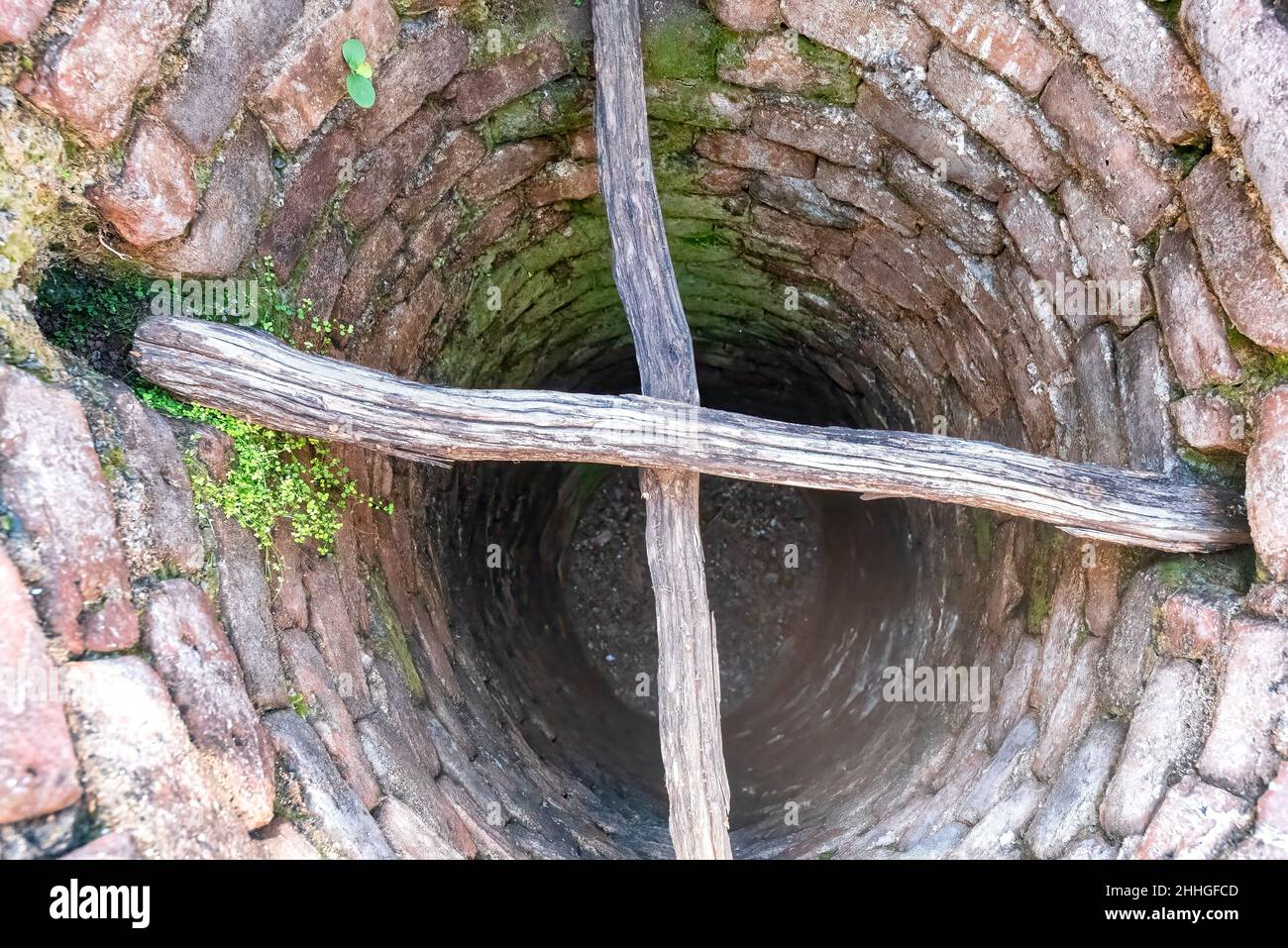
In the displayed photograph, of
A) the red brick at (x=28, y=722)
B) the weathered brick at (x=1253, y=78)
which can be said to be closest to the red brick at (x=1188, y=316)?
the weathered brick at (x=1253, y=78)

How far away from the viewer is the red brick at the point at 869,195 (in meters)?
2.92

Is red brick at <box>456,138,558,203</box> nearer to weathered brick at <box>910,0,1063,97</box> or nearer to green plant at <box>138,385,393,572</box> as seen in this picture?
green plant at <box>138,385,393,572</box>

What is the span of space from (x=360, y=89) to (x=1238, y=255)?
7.54 feet

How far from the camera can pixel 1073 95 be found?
227 centimetres

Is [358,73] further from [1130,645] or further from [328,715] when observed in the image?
[1130,645]

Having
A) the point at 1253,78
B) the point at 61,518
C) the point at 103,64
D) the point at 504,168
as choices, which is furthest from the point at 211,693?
the point at 1253,78

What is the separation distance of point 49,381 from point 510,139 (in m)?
1.70

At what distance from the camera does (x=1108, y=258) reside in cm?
235

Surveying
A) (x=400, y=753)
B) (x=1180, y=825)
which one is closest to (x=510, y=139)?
(x=400, y=753)

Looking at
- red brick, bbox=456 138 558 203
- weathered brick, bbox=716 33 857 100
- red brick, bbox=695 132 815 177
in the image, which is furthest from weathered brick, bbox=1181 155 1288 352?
red brick, bbox=456 138 558 203

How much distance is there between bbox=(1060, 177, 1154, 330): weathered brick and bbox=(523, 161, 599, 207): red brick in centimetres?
164

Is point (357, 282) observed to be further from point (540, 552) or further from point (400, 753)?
point (540, 552)

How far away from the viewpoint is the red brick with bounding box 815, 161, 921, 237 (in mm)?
2924

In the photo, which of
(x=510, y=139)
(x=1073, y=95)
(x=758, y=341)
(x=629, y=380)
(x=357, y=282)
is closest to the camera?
(x=1073, y=95)
